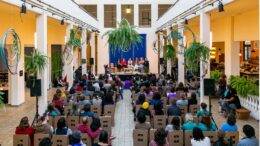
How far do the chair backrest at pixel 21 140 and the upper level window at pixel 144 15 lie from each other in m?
27.5

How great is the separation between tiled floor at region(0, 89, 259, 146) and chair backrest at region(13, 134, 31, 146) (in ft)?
8.43

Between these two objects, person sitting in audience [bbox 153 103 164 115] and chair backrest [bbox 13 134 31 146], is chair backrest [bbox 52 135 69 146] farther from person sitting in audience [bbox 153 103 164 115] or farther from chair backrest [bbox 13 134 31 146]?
person sitting in audience [bbox 153 103 164 115]

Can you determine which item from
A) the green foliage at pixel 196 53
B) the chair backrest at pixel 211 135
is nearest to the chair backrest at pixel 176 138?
the chair backrest at pixel 211 135

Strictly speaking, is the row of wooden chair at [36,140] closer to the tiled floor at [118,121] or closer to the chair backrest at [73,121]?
the chair backrest at [73,121]

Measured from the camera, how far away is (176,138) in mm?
8383

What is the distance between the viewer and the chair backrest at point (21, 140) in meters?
8.07

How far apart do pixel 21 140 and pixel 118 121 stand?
→ 19.8 feet

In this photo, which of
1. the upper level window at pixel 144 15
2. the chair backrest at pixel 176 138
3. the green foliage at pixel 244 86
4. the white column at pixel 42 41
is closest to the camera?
the chair backrest at pixel 176 138

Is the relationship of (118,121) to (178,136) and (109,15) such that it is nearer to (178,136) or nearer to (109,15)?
(178,136)

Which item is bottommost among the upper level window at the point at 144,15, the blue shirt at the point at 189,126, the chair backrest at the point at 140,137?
the chair backrest at the point at 140,137

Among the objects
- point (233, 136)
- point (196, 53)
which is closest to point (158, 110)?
point (196, 53)

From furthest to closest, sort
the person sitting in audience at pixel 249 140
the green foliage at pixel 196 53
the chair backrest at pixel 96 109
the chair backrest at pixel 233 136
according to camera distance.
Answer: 1. the green foliage at pixel 196 53
2. the chair backrest at pixel 96 109
3. the chair backrest at pixel 233 136
4. the person sitting in audience at pixel 249 140

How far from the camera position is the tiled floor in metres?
11.1

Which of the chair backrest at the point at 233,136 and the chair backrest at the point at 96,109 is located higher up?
the chair backrest at the point at 96,109
